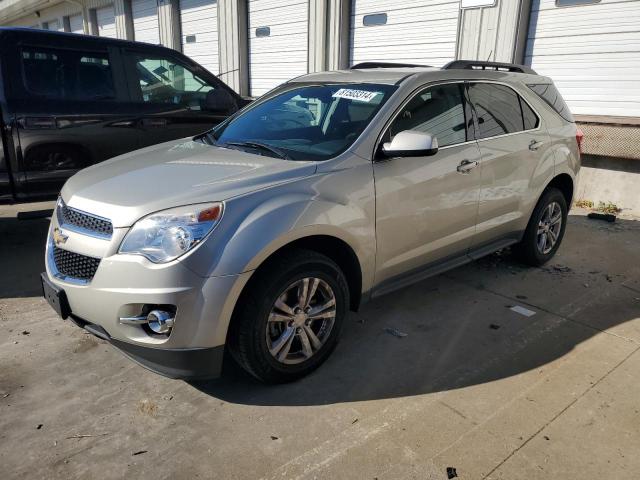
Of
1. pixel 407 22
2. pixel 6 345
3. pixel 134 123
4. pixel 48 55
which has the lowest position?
pixel 6 345

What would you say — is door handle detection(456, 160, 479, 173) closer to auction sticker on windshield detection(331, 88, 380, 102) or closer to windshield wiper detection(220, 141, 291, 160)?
auction sticker on windshield detection(331, 88, 380, 102)

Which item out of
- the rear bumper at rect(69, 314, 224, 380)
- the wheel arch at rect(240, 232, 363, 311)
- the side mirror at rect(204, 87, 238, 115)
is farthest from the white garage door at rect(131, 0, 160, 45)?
the rear bumper at rect(69, 314, 224, 380)

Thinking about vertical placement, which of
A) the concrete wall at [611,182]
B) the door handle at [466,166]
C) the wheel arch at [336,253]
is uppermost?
the door handle at [466,166]

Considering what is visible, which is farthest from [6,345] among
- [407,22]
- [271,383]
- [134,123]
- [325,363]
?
[407,22]

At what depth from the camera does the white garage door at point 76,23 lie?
65.8 feet

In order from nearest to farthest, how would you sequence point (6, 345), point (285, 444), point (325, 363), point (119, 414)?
1. point (285, 444)
2. point (119, 414)
3. point (325, 363)
4. point (6, 345)

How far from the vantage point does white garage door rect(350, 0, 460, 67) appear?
8367 millimetres

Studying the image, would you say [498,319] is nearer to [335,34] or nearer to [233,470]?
[233,470]

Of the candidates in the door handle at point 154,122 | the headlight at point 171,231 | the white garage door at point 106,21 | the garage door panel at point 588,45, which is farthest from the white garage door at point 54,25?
the headlight at point 171,231

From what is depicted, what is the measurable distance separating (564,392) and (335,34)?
846cm

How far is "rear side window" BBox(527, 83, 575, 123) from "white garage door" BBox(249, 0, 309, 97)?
6.84 m

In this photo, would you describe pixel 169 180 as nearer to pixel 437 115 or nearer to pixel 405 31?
pixel 437 115

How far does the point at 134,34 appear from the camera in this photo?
16.6m

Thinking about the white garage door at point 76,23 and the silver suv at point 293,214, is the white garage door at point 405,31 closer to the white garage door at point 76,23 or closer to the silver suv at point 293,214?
the silver suv at point 293,214
